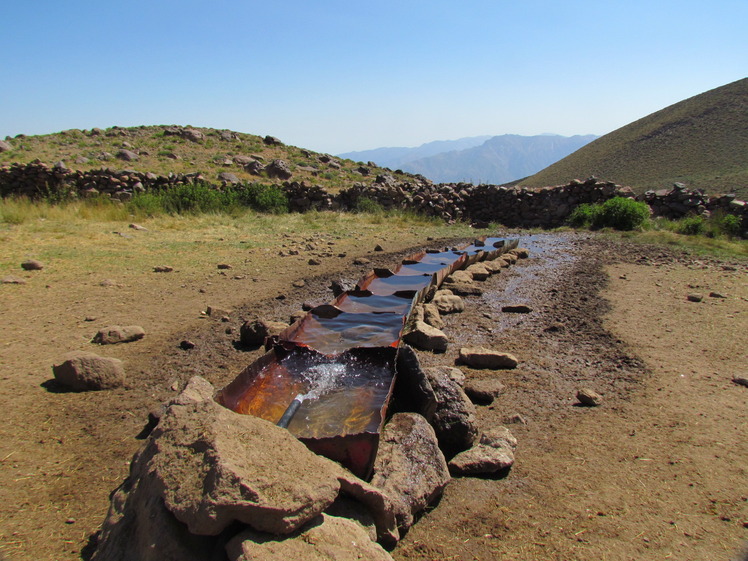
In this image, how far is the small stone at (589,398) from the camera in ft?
12.3

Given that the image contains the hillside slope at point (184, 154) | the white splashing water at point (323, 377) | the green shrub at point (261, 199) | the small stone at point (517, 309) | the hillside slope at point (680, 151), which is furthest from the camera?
the hillside slope at point (680, 151)

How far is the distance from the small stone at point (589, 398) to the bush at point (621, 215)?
36.6 feet

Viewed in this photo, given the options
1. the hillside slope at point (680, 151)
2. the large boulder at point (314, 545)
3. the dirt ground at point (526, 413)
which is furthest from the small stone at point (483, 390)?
the hillside slope at point (680, 151)

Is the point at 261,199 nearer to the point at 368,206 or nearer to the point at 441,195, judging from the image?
the point at 368,206

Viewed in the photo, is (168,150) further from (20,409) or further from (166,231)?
(20,409)

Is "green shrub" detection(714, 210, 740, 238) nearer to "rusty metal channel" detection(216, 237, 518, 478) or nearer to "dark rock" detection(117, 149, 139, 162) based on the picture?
"rusty metal channel" detection(216, 237, 518, 478)

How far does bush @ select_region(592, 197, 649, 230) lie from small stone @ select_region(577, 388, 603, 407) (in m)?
11.2

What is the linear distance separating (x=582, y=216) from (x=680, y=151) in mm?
15561

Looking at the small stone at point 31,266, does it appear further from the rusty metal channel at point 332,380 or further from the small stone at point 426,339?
the small stone at point 426,339

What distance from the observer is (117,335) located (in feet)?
15.5

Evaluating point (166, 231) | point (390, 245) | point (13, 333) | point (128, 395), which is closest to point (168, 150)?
point (166, 231)

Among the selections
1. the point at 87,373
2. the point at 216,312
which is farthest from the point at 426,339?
the point at 87,373

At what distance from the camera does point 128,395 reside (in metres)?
3.70

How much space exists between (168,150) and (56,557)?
21.8 metres
